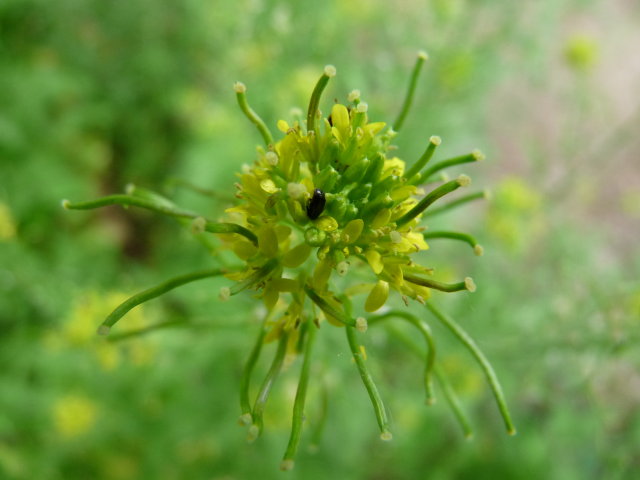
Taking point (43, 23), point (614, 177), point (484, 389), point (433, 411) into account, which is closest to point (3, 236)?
point (43, 23)

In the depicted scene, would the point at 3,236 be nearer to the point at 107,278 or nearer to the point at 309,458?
the point at 107,278

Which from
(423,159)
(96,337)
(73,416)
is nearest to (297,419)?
(423,159)

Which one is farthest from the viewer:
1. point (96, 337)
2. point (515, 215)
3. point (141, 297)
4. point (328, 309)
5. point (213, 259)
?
point (515, 215)

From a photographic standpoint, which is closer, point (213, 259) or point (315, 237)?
point (315, 237)

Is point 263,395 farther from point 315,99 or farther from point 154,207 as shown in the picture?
point 315,99

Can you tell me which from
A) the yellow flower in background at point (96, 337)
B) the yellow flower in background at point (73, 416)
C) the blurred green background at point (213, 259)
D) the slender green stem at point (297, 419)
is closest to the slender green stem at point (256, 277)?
the slender green stem at point (297, 419)

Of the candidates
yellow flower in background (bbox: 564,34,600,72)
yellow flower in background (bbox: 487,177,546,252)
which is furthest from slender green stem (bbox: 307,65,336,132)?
yellow flower in background (bbox: 564,34,600,72)
